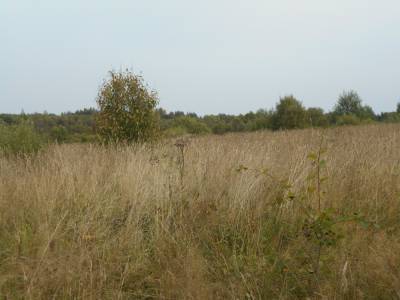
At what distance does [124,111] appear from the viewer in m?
8.09

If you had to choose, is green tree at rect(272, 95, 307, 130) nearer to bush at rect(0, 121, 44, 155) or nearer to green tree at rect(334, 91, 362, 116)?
green tree at rect(334, 91, 362, 116)

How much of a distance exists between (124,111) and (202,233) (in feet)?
19.1

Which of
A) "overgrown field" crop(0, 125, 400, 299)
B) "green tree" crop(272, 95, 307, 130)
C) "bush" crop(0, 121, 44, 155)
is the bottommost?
"overgrown field" crop(0, 125, 400, 299)

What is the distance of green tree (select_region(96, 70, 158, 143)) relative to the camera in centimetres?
803

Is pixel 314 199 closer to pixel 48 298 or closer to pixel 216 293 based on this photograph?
pixel 216 293

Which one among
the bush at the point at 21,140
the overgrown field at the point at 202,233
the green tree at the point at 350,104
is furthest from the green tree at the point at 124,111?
the green tree at the point at 350,104

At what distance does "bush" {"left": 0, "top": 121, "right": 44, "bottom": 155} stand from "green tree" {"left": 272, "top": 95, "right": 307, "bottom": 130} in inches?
1112

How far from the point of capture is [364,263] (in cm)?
236

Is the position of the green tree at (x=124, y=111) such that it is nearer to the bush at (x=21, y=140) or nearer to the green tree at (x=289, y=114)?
the bush at (x=21, y=140)

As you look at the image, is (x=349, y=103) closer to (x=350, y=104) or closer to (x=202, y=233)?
(x=350, y=104)

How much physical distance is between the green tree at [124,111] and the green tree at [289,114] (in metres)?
26.2

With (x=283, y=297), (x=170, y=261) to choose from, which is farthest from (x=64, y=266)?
(x=283, y=297)

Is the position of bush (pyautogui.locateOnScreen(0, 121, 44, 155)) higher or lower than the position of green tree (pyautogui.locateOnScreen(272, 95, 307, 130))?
lower

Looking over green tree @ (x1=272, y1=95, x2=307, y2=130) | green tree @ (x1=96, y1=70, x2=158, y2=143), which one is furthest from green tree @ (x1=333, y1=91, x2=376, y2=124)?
green tree @ (x1=96, y1=70, x2=158, y2=143)
